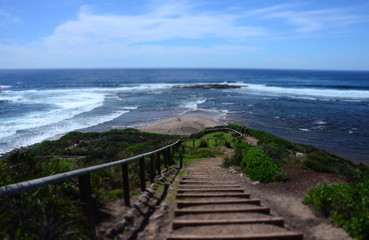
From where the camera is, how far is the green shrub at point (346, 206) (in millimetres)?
4457

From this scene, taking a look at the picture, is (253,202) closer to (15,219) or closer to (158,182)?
(158,182)

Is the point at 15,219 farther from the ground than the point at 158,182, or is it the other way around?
the point at 15,219

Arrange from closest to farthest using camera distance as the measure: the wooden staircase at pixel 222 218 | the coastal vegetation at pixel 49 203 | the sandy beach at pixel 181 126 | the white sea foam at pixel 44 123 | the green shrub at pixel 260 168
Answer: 1. the coastal vegetation at pixel 49 203
2. the wooden staircase at pixel 222 218
3. the green shrub at pixel 260 168
4. the white sea foam at pixel 44 123
5. the sandy beach at pixel 181 126

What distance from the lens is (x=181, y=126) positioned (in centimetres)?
3091

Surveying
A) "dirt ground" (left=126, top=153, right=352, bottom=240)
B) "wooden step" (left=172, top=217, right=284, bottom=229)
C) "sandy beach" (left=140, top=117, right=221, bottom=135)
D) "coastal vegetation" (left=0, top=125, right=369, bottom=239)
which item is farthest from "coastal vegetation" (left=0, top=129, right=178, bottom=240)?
"sandy beach" (left=140, top=117, right=221, bottom=135)

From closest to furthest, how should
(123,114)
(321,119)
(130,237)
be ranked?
(130,237)
(321,119)
(123,114)

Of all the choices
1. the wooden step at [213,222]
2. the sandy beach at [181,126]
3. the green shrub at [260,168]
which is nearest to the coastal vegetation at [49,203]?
the wooden step at [213,222]

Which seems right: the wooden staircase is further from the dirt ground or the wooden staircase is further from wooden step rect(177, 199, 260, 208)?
the dirt ground

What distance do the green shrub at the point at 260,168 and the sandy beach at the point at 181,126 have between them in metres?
19.1

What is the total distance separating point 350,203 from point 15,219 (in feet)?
17.0

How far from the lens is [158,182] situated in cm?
764

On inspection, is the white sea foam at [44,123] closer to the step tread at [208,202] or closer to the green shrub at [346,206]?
the step tread at [208,202]

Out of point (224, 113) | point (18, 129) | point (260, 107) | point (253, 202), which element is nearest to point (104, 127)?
point (18, 129)

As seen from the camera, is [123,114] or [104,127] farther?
[123,114]
